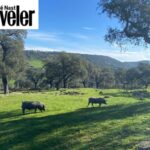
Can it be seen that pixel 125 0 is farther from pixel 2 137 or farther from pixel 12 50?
pixel 12 50

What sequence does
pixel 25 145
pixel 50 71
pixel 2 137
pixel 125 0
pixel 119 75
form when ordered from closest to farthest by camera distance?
pixel 25 145 → pixel 2 137 → pixel 125 0 → pixel 50 71 → pixel 119 75

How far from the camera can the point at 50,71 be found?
421 ft

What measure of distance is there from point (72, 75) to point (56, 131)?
323 feet

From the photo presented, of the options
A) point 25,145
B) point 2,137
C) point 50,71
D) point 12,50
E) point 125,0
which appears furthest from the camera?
point 50,71

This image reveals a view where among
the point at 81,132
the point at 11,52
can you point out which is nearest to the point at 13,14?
the point at 81,132

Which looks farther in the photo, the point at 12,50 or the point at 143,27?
the point at 12,50

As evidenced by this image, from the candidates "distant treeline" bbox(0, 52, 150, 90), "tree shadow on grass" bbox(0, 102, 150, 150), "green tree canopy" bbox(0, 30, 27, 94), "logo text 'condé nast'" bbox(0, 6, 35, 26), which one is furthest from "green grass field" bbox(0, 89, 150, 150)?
"distant treeline" bbox(0, 52, 150, 90)

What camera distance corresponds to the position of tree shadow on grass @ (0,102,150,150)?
2317 cm

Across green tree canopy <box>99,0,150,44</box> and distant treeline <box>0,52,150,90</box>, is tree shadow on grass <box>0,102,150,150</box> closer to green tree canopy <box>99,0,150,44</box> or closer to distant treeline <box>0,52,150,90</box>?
green tree canopy <box>99,0,150,44</box>

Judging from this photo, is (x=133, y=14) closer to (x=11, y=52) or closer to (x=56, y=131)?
(x=56, y=131)

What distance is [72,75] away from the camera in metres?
125

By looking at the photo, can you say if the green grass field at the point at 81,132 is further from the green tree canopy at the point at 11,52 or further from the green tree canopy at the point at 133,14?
the green tree canopy at the point at 11,52

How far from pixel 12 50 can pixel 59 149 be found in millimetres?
58885

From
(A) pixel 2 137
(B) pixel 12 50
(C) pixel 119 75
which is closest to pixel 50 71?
(B) pixel 12 50
